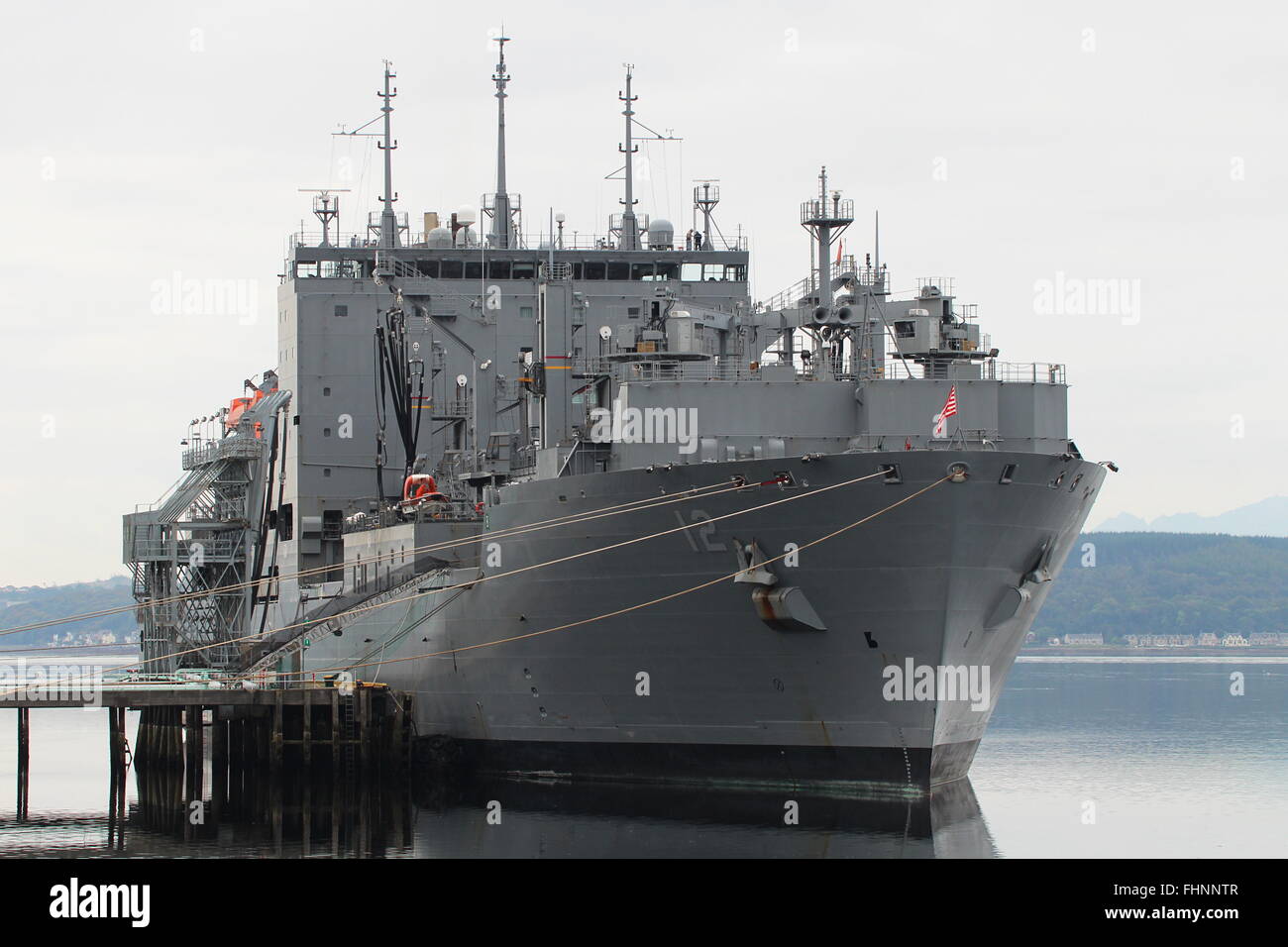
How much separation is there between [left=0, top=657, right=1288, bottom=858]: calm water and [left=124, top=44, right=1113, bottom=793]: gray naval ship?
34.8 inches

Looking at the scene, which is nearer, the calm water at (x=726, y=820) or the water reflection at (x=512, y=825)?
the water reflection at (x=512, y=825)

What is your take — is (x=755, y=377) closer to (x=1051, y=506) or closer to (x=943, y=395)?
(x=943, y=395)

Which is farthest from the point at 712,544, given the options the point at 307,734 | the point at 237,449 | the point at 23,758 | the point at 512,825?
the point at 237,449

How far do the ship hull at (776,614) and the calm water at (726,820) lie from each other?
80 centimetres

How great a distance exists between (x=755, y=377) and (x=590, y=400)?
3640 mm

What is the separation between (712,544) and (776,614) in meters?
1.58

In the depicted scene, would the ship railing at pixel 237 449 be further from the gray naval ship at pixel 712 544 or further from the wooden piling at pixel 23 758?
the wooden piling at pixel 23 758

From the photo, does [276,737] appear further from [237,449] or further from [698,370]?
[237,449]

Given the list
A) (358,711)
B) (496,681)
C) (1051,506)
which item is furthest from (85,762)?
(1051,506)

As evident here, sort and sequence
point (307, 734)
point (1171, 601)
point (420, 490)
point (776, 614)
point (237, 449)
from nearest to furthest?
point (776, 614)
point (307, 734)
point (420, 490)
point (237, 449)
point (1171, 601)

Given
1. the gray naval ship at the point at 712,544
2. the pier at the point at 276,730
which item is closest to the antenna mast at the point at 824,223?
the gray naval ship at the point at 712,544

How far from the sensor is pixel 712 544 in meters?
28.6

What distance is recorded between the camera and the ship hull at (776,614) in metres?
27.8
